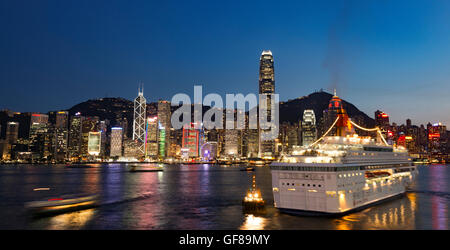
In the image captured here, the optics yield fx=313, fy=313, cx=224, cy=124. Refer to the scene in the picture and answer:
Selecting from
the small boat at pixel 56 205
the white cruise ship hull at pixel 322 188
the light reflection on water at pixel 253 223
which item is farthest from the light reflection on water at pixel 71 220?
the white cruise ship hull at pixel 322 188

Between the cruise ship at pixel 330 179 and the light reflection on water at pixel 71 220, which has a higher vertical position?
the cruise ship at pixel 330 179

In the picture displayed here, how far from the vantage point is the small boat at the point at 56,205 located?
33.2m

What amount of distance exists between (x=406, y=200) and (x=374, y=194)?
39.0ft

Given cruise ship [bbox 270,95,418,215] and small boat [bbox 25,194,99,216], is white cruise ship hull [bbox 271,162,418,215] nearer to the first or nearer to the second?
cruise ship [bbox 270,95,418,215]

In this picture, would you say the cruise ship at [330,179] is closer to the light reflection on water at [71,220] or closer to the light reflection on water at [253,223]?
the light reflection on water at [253,223]

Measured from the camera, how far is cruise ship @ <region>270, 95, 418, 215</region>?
90.0ft

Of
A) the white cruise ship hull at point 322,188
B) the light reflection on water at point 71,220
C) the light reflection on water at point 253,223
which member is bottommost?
the light reflection on water at point 71,220

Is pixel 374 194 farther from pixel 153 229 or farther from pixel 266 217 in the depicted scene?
pixel 153 229

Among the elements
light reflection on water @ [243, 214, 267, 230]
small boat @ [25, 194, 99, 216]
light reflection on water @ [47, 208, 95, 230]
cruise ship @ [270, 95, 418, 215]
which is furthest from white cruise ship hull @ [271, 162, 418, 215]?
small boat @ [25, 194, 99, 216]

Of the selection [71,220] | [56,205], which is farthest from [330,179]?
[56,205]

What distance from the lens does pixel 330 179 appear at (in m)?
27.2

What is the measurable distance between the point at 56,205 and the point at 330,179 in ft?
95.7

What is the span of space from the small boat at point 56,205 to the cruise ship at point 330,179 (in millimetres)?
23465
